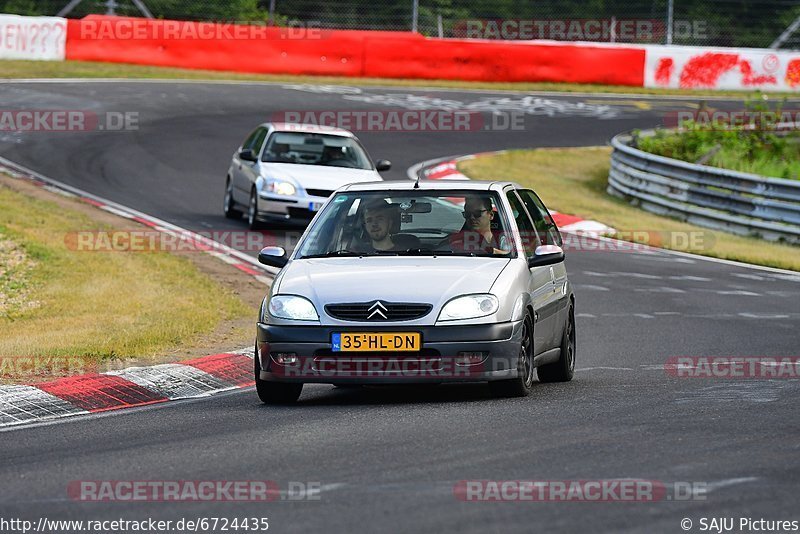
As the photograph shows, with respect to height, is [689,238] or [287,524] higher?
[287,524]

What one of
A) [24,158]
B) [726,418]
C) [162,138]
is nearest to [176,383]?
[726,418]

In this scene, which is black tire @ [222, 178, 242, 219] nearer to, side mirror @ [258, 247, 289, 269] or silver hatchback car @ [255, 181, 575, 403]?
silver hatchback car @ [255, 181, 575, 403]

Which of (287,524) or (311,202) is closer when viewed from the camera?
(287,524)

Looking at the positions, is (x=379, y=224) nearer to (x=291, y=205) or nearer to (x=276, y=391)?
(x=276, y=391)

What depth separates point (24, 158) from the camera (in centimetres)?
2655

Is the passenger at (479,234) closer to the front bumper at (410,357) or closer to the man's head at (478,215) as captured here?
the man's head at (478,215)

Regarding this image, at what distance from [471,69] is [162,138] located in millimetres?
15130

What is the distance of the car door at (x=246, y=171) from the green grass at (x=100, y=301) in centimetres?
241

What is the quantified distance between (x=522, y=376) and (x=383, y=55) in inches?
1328

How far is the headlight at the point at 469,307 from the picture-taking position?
28.7 ft

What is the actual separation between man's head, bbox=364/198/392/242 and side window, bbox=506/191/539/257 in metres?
0.85

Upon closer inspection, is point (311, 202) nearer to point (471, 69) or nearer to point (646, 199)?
point (646, 199)

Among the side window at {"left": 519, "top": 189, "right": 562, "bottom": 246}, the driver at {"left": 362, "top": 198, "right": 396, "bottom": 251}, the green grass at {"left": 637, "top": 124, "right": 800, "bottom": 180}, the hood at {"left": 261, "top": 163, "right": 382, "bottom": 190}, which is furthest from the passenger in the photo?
the green grass at {"left": 637, "top": 124, "right": 800, "bottom": 180}

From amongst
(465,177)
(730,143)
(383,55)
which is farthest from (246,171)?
(383,55)
